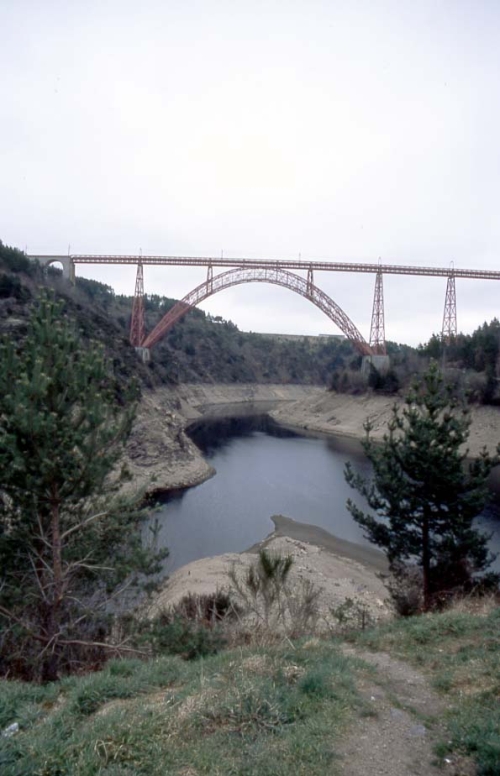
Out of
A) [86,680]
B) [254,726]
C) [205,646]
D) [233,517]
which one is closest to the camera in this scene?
[254,726]

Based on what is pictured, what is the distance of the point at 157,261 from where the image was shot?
3781 cm

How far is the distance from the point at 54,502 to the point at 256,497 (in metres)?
15.2

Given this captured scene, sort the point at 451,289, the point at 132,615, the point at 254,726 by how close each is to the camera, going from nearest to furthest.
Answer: the point at 254,726 → the point at 132,615 → the point at 451,289

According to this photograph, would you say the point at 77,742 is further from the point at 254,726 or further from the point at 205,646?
the point at 205,646

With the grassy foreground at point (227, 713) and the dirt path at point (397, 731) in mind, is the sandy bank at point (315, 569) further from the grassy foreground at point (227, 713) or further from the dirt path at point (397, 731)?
the dirt path at point (397, 731)

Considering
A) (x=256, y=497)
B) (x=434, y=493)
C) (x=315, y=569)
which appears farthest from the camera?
(x=256, y=497)

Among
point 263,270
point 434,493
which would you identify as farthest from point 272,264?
point 434,493

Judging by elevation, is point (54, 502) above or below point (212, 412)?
above

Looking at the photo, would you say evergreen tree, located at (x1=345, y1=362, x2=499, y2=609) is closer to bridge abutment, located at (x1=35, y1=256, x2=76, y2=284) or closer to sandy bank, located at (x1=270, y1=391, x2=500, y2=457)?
sandy bank, located at (x1=270, y1=391, x2=500, y2=457)

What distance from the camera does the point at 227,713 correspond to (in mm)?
2977

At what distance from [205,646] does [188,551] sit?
965 cm

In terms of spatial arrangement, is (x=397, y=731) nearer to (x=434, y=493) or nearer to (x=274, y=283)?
(x=434, y=493)

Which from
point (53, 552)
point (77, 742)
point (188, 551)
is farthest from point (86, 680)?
point (188, 551)

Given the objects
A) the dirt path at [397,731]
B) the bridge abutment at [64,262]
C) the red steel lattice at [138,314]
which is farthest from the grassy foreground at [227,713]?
the bridge abutment at [64,262]
